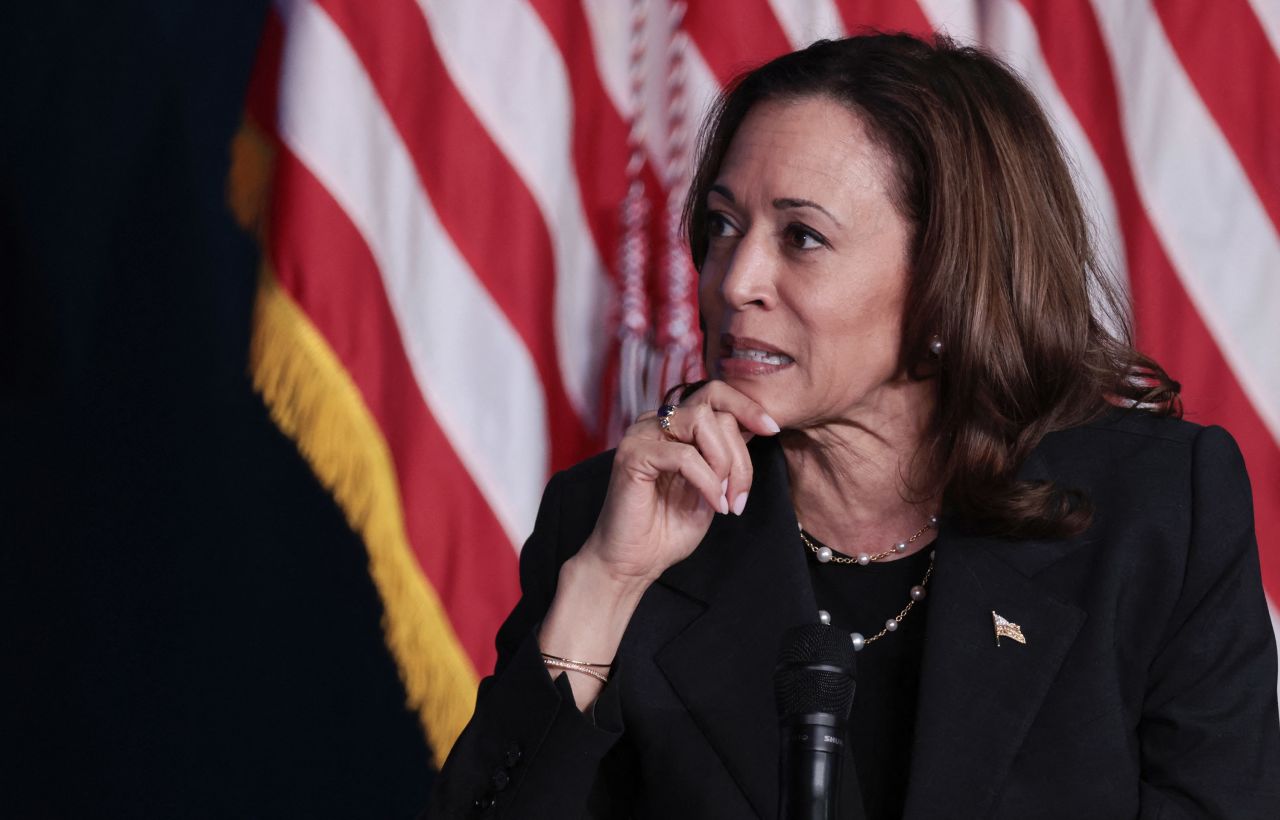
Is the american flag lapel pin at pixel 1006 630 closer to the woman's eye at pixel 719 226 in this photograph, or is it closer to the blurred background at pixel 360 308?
the woman's eye at pixel 719 226

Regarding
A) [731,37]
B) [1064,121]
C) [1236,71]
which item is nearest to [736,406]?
[731,37]

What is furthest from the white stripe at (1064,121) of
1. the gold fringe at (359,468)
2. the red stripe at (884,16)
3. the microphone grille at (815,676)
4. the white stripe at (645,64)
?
the microphone grille at (815,676)

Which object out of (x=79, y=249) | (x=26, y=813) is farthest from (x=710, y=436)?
(x=26, y=813)

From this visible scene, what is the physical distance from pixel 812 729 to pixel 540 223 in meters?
1.52

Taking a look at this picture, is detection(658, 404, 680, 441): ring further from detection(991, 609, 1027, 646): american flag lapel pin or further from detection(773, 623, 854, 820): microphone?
detection(773, 623, 854, 820): microphone

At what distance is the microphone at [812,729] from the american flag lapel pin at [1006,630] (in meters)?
0.64

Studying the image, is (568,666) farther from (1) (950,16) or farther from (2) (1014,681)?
(1) (950,16)

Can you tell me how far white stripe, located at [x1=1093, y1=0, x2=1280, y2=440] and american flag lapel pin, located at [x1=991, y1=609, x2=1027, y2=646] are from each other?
0.97 meters

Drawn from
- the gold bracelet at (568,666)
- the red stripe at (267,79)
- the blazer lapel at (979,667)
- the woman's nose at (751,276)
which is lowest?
the blazer lapel at (979,667)

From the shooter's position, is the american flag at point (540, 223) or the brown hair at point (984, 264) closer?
the brown hair at point (984, 264)

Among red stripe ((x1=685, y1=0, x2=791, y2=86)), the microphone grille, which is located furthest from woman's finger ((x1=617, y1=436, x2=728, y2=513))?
red stripe ((x1=685, y1=0, x2=791, y2=86))

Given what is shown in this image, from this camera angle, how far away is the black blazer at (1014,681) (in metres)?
1.48

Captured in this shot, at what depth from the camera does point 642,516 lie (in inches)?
61.7

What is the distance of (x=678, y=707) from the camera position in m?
1.61
